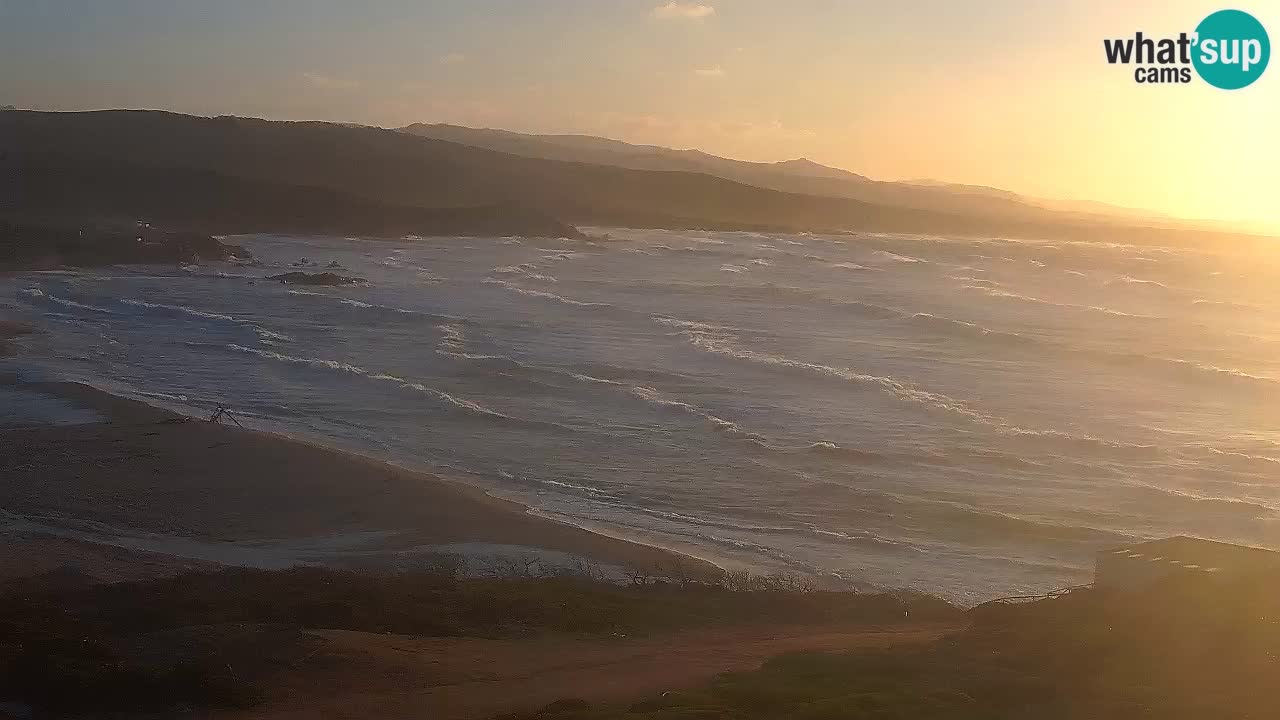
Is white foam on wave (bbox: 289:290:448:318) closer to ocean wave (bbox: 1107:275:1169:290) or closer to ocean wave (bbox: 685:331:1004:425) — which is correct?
ocean wave (bbox: 685:331:1004:425)

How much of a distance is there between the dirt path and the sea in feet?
11.0

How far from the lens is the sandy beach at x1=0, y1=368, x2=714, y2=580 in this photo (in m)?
13.1

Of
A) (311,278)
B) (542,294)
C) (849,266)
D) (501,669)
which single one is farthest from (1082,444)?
(849,266)

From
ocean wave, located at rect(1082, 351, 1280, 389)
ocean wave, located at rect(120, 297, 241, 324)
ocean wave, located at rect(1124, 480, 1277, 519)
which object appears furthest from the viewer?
ocean wave, located at rect(120, 297, 241, 324)

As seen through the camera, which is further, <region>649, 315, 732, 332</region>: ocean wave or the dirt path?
<region>649, 315, 732, 332</region>: ocean wave

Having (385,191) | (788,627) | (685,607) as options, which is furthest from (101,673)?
(385,191)

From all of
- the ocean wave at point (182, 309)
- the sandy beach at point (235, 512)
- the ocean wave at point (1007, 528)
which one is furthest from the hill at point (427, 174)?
the ocean wave at point (1007, 528)

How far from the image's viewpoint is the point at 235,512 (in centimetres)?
1505

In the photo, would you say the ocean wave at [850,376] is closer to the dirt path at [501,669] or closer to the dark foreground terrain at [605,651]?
the dark foreground terrain at [605,651]

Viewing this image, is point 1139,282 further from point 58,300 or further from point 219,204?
point 219,204

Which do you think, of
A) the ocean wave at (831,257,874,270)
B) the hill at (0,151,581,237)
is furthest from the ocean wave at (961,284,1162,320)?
the hill at (0,151,581,237)

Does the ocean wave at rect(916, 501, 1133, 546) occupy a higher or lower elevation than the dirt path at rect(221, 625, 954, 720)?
lower

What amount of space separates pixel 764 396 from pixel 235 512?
12.6m

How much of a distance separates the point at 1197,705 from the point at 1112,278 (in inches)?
2269
